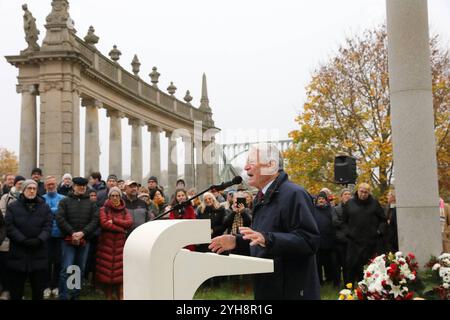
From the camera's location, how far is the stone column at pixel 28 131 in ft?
70.4

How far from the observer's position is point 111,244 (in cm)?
1005

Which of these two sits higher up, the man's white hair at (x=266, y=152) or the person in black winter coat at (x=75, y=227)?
the man's white hair at (x=266, y=152)

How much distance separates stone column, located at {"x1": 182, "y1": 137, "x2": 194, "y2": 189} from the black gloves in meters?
28.5

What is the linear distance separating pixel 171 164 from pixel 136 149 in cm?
639

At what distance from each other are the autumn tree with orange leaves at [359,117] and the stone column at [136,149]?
28.7ft

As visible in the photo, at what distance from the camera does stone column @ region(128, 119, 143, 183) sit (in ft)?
97.8

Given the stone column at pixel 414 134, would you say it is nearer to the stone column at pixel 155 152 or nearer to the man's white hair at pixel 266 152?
the man's white hair at pixel 266 152

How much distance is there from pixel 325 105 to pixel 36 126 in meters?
14.6

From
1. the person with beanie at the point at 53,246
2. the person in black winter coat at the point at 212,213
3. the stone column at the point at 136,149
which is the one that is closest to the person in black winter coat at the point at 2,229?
the person with beanie at the point at 53,246

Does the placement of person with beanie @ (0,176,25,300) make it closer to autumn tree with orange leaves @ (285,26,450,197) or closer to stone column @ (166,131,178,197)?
autumn tree with orange leaves @ (285,26,450,197)

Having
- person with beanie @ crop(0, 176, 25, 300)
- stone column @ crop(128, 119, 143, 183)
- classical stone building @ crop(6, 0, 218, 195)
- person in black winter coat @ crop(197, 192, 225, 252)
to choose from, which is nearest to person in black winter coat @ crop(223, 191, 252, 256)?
person in black winter coat @ crop(197, 192, 225, 252)

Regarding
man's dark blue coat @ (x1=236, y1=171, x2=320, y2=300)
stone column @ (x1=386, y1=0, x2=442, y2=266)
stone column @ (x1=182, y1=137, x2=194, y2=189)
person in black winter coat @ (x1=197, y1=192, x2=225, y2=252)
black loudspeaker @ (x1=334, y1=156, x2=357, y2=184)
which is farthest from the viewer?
stone column @ (x1=182, y1=137, x2=194, y2=189)

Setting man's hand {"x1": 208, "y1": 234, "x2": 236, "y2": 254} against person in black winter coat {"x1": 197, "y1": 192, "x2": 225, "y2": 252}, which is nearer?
man's hand {"x1": 208, "y1": 234, "x2": 236, "y2": 254}
